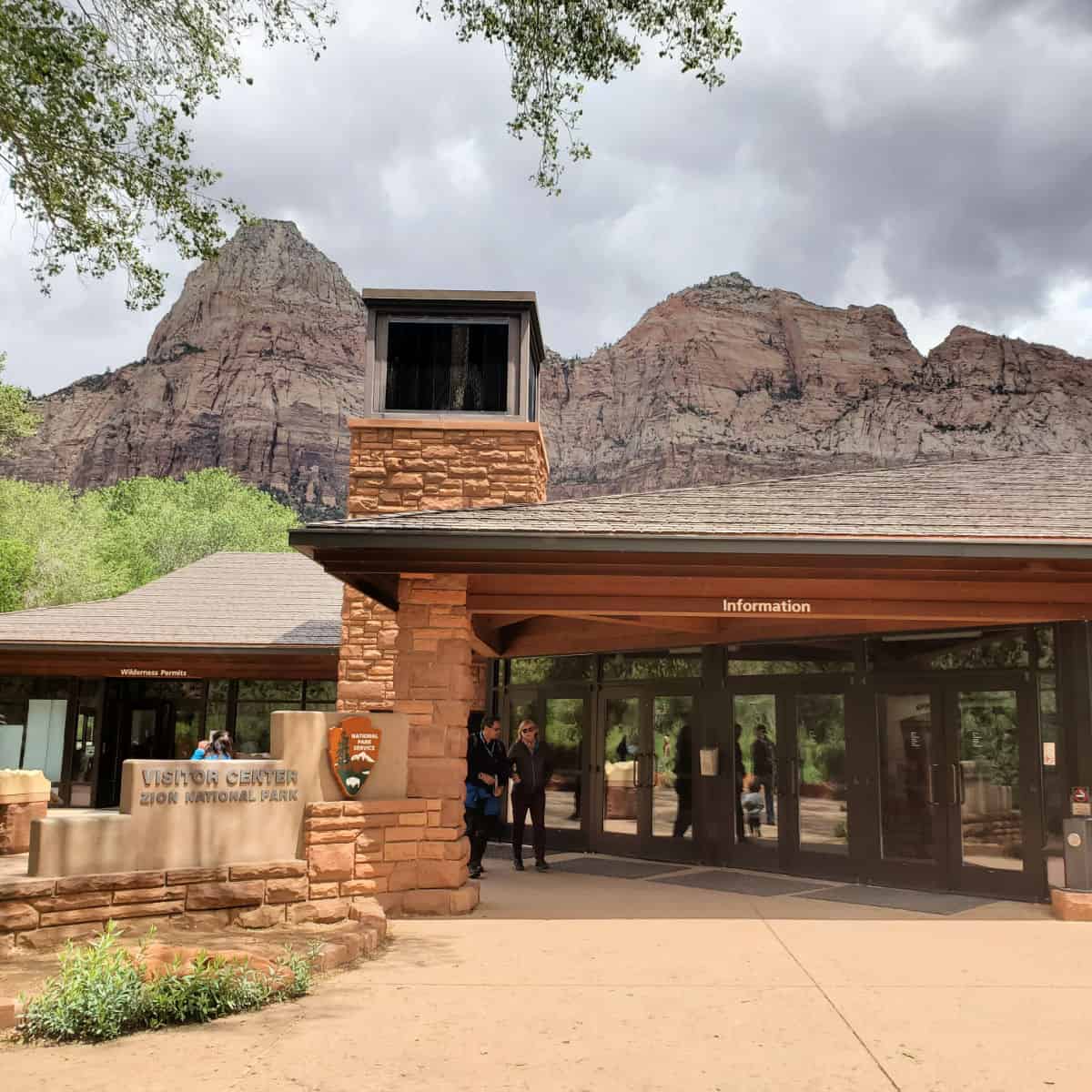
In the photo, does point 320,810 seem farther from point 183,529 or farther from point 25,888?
point 183,529

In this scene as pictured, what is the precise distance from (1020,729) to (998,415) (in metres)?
77.5

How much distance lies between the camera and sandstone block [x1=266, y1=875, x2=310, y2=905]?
825 cm

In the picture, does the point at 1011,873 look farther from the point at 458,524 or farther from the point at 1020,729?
the point at 458,524

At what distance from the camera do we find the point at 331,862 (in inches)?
339

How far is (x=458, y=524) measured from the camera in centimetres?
941

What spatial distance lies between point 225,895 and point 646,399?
82.5 metres

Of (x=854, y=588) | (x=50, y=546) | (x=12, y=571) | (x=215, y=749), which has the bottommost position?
(x=215, y=749)

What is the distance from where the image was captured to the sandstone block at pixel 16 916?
7176 mm

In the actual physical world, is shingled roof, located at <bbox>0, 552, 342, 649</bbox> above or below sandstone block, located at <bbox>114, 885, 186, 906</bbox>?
above

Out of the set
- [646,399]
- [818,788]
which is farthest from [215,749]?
[646,399]

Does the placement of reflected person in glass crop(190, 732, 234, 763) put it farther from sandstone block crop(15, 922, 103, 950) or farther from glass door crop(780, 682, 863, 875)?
glass door crop(780, 682, 863, 875)

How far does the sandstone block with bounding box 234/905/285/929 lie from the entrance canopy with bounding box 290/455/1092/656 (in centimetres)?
296

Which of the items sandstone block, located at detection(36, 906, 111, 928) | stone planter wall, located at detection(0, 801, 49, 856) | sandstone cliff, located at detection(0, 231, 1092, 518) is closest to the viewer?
sandstone block, located at detection(36, 906, 111, 928)

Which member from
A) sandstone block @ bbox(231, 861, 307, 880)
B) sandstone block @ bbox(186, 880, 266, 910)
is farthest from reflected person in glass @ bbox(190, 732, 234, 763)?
sandstone block @ bbox(186, 880, 266, 910)
